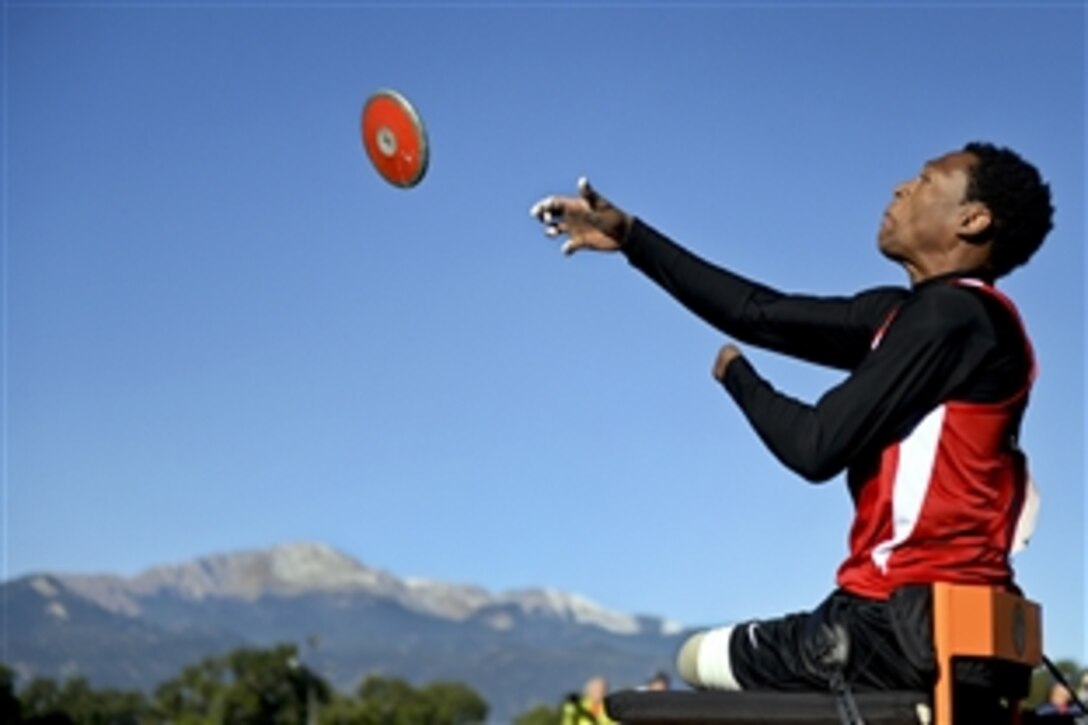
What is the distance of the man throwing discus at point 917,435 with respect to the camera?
5449mm

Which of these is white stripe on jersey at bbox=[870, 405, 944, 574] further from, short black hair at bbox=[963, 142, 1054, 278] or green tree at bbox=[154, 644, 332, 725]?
green tree at bbox=[154, 644, 332, 725]

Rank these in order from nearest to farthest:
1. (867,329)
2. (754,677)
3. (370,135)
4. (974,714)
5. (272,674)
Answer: (974,714) → (754,677) → (867,329) → (370,135) → (272,674)

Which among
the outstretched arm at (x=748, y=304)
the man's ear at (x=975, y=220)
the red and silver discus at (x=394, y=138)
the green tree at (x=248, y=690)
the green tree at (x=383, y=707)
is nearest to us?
the man's ear at (x=975, y=220)

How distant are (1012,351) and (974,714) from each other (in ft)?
3.32

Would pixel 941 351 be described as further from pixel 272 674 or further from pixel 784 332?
pixel 272 674

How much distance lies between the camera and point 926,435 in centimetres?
552

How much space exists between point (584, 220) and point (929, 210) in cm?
105

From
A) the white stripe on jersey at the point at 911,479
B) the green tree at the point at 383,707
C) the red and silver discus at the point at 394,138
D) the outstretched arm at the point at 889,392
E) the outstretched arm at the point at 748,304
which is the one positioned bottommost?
the green tree at the point at 383,707

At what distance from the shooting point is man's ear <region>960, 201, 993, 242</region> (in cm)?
580

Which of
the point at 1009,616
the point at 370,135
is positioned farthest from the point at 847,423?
the point at 370,135

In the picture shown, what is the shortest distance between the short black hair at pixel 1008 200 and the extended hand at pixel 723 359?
782mm

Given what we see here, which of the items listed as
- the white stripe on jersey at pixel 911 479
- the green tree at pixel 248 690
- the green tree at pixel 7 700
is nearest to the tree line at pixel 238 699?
the green tree at pixel 248 690

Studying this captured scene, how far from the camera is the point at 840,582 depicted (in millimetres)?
5680

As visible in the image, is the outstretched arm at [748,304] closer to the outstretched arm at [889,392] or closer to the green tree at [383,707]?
the outstretched arm at [889,392]
